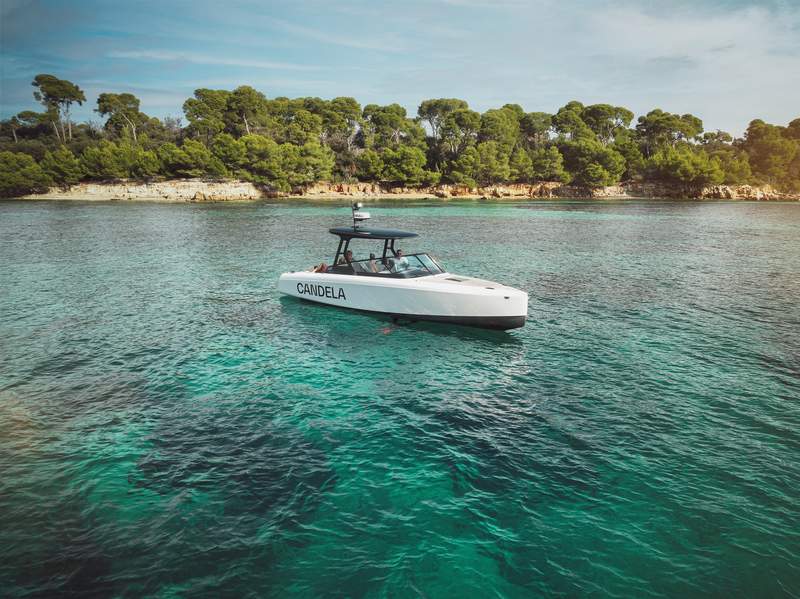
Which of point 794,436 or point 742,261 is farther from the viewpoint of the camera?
point 742,261

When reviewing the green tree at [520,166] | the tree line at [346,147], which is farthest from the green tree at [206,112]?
the green tree at [520,166]

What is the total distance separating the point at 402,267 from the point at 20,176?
372 ft

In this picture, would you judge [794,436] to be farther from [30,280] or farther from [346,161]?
[346,161]

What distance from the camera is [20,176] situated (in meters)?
97.8

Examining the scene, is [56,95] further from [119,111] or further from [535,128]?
[535,128]

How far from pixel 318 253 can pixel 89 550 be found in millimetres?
31283

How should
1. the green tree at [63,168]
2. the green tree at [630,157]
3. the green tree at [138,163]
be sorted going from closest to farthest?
the green tree at [63,168]
the green tree at [138,163]
the green tree at [630,157]

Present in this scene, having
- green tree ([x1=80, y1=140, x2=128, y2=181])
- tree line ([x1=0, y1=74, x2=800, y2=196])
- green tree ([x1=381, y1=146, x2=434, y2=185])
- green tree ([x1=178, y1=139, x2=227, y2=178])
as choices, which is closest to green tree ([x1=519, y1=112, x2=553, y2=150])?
tree line ([x1=0, y1=74, x2=800, y2=196])

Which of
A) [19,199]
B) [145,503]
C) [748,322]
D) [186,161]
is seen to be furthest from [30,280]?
[19,199]

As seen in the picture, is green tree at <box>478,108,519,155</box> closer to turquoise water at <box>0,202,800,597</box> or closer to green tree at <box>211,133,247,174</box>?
green tree at <box>211,133,247,174</box>

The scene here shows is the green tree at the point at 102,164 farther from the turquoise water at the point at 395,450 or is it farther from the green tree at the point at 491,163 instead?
the turquoise water at the point at 395,450

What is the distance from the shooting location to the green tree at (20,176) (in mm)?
97562

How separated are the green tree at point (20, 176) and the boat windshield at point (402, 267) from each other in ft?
364

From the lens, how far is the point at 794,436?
10.4m
